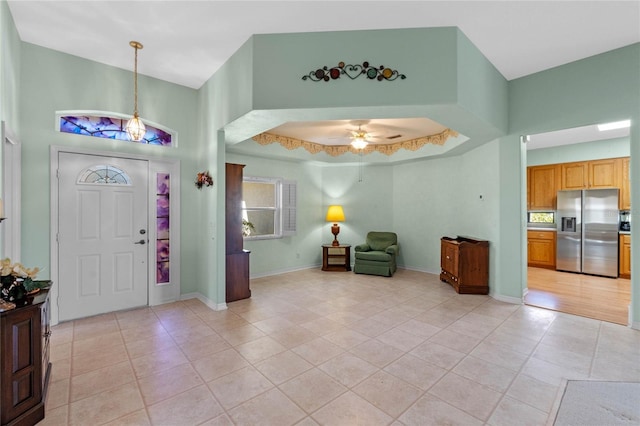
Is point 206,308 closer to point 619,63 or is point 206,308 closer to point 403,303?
point 403,303

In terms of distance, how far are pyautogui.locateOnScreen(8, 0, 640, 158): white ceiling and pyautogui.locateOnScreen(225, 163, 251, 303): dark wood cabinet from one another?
5.25 ft

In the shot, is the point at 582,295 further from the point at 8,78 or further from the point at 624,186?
the point at 8,78

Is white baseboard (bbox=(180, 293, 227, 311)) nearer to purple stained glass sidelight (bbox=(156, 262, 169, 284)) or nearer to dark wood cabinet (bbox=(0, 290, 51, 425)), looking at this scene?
purple stained glass sidelight (bbox=(156, 262, 169, 284))

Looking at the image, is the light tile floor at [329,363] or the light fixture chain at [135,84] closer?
the light tile floor at [329,363]

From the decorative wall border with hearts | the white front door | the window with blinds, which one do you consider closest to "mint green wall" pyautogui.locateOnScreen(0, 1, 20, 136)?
the white front door

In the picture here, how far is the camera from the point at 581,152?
20.1ft

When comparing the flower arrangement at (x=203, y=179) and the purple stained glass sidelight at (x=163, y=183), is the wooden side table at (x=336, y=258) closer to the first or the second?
the flower arrangement at (x=203, y=179)

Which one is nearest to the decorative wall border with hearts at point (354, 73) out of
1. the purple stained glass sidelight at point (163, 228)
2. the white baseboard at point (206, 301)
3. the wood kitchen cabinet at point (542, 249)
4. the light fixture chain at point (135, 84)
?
the light fixture chain at point (135, 84)

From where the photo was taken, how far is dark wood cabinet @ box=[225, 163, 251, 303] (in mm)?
4328

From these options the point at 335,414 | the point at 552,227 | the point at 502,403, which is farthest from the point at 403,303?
the point at 552,227

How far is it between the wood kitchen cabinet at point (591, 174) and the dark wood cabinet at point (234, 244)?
6762 millimetres

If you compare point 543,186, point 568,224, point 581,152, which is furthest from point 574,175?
point 568,224

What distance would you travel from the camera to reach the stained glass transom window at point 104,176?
11.9 ft

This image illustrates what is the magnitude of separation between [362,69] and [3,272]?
3284mm
